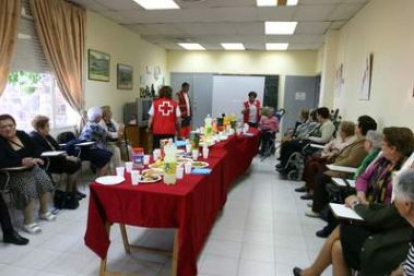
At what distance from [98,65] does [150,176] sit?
4.08 metres

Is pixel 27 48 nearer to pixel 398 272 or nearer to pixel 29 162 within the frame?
pixel 29 162

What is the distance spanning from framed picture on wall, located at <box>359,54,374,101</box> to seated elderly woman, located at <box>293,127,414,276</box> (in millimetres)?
2056

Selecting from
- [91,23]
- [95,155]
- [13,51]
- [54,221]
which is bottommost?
[54,221]

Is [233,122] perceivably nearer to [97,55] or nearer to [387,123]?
[387,123]

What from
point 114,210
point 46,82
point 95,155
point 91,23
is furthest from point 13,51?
point 114,210

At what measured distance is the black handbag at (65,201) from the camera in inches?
149

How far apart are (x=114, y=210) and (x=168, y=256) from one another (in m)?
0.79

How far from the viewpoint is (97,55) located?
574 centimetres

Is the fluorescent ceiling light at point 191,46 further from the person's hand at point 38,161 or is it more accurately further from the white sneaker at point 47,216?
the white sneaker at point 47,216

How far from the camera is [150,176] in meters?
2.38

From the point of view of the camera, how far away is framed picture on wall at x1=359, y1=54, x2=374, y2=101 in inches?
168

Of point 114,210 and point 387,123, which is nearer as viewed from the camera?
point 114,210

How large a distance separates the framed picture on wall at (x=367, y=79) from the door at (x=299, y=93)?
16.1ft

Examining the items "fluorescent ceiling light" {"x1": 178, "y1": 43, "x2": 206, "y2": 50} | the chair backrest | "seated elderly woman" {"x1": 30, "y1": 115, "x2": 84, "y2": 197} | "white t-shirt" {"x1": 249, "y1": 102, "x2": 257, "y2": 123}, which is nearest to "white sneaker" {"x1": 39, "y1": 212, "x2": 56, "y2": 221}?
"seated elderly woman" {"x1": 30, "y1": 115, "x2": 84, "y2": 197}
